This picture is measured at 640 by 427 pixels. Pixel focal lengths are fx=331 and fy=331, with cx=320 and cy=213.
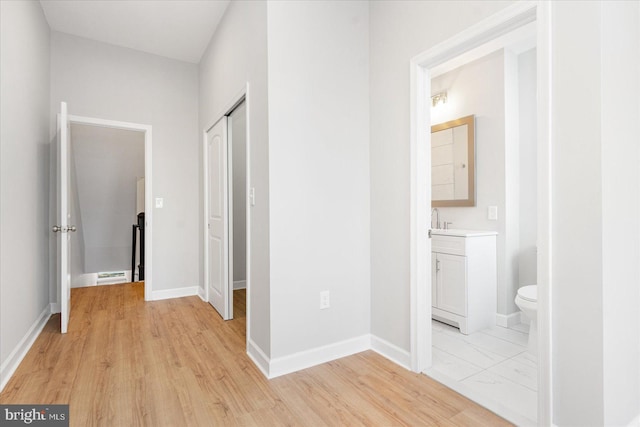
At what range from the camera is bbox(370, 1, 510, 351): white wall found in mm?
2176

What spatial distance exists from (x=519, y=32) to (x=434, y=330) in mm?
2624

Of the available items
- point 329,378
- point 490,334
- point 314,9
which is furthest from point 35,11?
point 490,334

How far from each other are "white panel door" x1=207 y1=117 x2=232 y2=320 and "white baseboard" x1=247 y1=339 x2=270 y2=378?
0.88 m

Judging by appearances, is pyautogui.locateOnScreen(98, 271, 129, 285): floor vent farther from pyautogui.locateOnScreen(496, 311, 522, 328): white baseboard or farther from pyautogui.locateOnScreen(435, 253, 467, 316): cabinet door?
pyautogui.locateOnScreen(496, 311, 522, 328): white baseboard

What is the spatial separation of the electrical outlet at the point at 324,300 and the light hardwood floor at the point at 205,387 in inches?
15.3

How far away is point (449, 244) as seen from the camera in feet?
9.70

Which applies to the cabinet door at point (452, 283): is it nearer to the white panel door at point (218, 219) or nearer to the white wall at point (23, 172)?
the white panel door at point (218, 219)

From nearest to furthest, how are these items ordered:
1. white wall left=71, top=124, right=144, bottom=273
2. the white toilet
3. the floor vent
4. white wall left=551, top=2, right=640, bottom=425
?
white wall left=551, top=2, right=640, bottom=425, the white toilet, white wall left=71, top=124, right=144, bottom=273, the floor vent

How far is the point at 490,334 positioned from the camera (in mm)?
2838

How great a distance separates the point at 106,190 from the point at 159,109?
2.44m

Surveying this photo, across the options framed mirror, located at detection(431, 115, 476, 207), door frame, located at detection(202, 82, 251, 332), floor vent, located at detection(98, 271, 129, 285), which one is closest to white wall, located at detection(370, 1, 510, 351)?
door frame, located at detection(202, 82, 251, 332)

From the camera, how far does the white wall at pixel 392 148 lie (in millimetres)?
2176

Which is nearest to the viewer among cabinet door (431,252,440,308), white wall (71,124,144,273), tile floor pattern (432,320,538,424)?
tile floor pattern (432,320,538,424)

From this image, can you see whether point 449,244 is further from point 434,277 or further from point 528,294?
point 528,294
